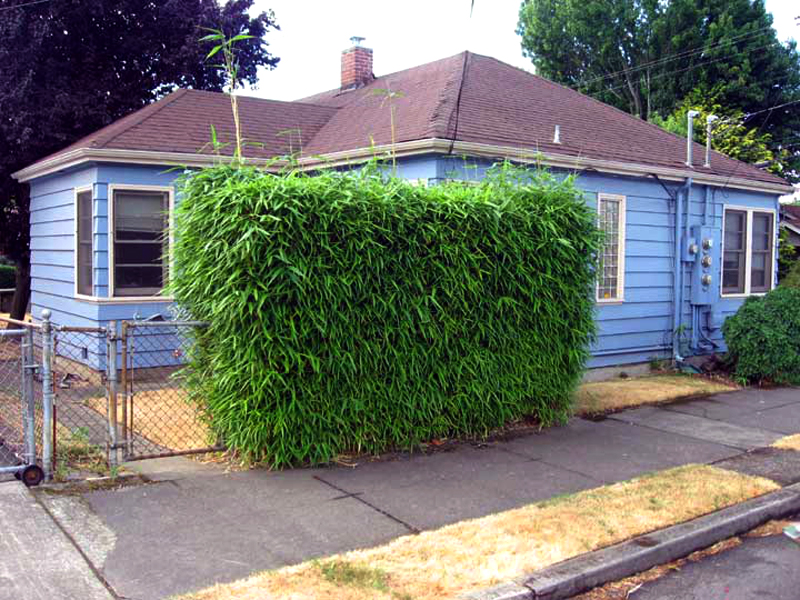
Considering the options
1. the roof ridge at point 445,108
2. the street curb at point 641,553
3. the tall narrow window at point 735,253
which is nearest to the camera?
the street curb at point 641,553

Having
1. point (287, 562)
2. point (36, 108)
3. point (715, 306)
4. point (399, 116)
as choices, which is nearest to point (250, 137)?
point (399, 116)

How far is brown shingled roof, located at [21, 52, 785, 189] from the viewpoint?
10648 millimetres

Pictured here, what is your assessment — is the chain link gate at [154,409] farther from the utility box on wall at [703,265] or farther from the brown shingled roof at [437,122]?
the utility box on wall at [703,265]

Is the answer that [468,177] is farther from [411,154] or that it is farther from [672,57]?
[672,57]

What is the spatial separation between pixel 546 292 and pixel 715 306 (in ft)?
21.0

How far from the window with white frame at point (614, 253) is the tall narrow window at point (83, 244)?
742cm

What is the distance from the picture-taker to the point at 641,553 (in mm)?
4844

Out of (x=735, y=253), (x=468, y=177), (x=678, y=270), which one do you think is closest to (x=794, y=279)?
(x=735, y=253)

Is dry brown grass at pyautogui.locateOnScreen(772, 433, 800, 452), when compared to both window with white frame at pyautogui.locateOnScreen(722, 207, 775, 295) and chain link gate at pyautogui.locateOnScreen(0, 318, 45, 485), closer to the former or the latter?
window with white frame at pyautogui.locateOnScreen(722, 207, 775, 295)

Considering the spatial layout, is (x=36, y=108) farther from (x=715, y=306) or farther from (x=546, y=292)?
(x=715, y=306)

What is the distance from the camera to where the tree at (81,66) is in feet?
43.9

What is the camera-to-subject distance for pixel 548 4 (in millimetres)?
34469

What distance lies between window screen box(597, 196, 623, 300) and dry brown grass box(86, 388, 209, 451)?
633 cm

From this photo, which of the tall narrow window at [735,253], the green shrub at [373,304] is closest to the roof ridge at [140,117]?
the green shrub at [373,304]
